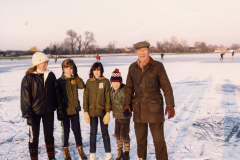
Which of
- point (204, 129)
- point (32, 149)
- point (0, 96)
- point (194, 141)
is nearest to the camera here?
point (32, 149)

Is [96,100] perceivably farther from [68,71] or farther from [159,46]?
[159,46]

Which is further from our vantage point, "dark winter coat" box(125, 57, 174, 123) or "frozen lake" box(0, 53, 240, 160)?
"frozen lake" box(0, 53, 240, 160)

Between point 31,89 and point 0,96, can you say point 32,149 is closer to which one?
point 31,89

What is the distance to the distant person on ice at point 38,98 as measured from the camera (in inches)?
102

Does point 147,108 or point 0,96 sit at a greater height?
point 147,108

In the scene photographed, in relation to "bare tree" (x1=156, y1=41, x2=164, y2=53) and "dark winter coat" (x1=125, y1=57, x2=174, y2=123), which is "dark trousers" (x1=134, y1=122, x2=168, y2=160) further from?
"bare tree" (x1=156, y1=41, x2=164, y2=53)

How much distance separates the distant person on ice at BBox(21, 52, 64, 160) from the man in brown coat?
1.15 meters

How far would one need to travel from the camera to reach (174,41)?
364 feet

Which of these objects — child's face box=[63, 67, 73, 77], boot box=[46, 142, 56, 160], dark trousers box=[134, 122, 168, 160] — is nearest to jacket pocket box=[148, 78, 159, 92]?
dark trousers box=[134, 122, 168, 160]

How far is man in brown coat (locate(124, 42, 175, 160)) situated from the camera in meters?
2.49

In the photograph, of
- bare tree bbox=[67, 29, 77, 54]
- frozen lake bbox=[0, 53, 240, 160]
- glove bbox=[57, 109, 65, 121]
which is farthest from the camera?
bare tree bbox=[67, 29, 77, 54]

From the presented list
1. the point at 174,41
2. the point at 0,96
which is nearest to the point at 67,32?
the point at 174,41

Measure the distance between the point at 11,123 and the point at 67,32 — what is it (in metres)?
79.7

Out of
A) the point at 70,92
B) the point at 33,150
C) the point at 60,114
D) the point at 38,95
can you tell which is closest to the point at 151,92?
the point at 70,92
